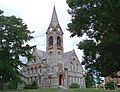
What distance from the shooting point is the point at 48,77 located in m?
67.6

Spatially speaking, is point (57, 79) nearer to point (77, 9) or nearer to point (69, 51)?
point (69, 51)

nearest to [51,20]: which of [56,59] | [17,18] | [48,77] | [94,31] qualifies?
[56,59]

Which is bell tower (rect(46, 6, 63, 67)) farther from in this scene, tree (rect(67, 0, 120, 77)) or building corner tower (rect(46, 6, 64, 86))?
tree (rect(67, 0, 120, 77))

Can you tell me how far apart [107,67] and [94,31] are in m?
3.27

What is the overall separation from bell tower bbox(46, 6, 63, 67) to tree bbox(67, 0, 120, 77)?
141 feet

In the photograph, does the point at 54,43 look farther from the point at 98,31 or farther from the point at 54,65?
the point at 98,31

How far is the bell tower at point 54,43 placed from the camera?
6712cm

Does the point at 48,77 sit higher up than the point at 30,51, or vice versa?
the point at 30,51

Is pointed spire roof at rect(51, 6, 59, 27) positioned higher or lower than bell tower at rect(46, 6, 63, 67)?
higher

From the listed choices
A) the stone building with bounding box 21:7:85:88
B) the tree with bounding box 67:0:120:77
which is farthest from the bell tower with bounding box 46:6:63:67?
the tree with bounding box 67:0:120:77

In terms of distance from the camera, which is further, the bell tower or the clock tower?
the bell tower

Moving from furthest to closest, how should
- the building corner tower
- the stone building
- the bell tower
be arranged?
the bell tower < the stone building < the building corner tower

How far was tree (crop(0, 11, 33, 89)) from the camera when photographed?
45.1 meters

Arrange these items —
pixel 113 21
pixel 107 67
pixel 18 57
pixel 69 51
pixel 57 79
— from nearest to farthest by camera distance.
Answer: pixel 113 21 < pixel 107 67 < pixel 18 57 < pixel 57 79 < pixel 69 51
